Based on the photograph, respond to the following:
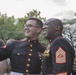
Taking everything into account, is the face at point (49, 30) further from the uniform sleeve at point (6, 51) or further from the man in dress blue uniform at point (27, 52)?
the uniform sleeve at point (6, 51)

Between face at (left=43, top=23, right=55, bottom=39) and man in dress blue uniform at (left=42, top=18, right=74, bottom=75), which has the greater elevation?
face at (left=43, top=23, right=55, bottom=39)

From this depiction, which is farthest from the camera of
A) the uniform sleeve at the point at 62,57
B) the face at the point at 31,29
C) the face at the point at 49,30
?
the face at the point at 31,29

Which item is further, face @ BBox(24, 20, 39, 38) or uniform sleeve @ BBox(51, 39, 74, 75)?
face @ BBox(24, 20, 39, 38)

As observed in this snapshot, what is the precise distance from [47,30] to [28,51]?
0.73m

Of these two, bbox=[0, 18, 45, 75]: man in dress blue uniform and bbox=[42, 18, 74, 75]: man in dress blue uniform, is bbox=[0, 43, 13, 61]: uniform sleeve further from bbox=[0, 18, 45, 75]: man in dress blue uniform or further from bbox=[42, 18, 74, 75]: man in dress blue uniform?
bbox=[42, 18, 74, 75]: man in dress blue uniform

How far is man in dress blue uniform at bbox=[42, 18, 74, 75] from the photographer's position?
3.55m

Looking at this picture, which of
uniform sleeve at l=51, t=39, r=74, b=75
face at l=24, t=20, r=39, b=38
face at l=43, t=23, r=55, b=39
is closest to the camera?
uniform sleeve at l=51, t=39, r=74, b=75

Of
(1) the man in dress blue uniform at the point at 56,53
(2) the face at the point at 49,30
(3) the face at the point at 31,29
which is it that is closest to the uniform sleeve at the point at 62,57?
(1) the man in dress blue uniform at the point at 56,53

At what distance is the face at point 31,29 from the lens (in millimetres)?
4324

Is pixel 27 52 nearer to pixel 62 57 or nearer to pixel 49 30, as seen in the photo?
pixel 49 30

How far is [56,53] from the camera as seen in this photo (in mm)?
3605

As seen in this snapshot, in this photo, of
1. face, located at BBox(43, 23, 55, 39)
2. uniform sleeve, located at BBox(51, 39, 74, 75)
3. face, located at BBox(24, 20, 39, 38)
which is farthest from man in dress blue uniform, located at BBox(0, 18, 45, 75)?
uniform sleeve, located at BBox(51, 39, 74, 75)

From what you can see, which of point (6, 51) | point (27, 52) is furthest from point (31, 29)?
point (6, 51)

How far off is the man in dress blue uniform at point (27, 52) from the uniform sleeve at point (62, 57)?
0.76m
